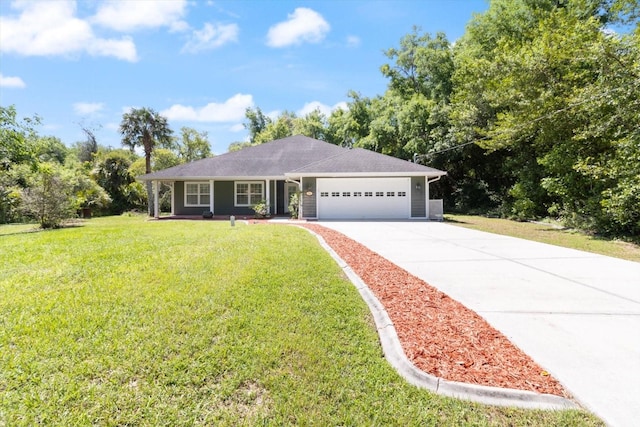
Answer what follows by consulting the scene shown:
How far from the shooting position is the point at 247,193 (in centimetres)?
1941

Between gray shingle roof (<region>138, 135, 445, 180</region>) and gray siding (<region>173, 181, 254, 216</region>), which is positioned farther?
gray siding (<region>173, 181, 254, 216</region>)

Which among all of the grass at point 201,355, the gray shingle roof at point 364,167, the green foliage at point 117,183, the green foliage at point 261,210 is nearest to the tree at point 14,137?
the green foliage at point 117,183

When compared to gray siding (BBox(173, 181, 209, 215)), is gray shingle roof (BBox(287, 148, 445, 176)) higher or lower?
higher

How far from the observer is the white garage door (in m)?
16.8

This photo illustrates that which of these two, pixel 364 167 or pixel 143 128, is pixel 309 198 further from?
pixel 143 128

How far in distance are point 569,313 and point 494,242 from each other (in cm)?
579

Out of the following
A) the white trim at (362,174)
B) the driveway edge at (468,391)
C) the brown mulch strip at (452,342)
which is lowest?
the driveway edge at (468,391)

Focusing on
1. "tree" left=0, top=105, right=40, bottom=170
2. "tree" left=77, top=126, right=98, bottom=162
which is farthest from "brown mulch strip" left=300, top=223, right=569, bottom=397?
"tree" left=77, top=126, right=98, bottom=162

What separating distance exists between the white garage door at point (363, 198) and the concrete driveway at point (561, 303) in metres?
8.11

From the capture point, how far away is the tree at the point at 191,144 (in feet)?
127

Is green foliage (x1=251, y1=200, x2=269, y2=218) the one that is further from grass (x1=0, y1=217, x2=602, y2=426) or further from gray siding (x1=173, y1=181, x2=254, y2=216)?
grass (x1=0, y1=217, x2=602, y2=426)

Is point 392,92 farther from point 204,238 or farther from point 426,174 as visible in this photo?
point 204,238

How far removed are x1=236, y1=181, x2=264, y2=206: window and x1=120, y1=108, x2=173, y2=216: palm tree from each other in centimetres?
759

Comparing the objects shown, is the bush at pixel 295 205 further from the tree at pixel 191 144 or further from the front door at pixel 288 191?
the tree at pixel 191 144
